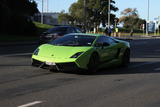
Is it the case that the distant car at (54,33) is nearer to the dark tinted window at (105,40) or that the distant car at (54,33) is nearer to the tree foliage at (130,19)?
the dark tinted window at (105,40)

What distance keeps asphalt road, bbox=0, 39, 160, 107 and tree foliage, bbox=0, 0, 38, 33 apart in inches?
1128

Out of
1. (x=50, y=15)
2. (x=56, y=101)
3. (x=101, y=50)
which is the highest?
(x=50, y=15)

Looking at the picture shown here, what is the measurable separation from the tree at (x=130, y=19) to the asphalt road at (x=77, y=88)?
Answer: 104149 mm

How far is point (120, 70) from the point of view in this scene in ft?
42.5

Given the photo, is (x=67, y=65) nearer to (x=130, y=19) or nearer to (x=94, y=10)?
(x=94, y=10)

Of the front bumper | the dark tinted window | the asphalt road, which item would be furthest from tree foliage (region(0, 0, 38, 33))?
the front bumper

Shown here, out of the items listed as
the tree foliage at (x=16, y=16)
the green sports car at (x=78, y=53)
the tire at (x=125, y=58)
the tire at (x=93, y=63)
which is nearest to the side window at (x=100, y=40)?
the green sports car at (x=78, y=53)

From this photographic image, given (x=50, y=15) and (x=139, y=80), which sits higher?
(x=50, y=15)

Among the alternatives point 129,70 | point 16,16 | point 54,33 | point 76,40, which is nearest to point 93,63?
point 76,40

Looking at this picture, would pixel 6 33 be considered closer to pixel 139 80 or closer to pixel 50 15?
pixel 139 80

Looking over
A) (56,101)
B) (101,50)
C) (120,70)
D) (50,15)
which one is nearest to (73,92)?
(56,101)

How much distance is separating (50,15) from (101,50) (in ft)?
376

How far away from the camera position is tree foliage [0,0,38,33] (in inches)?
1599

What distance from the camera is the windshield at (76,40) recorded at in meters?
12.0
